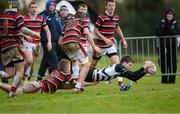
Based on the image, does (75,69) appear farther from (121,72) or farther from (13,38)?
(13,38)

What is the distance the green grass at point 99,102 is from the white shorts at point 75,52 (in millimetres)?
767

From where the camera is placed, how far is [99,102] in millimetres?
15078

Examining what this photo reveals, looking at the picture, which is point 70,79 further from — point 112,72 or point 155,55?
point 155,55

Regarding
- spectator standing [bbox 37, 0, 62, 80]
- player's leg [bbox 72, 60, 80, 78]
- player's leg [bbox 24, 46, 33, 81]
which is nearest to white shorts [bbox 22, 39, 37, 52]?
player's leg [bbox 24, 46, 33, 81]

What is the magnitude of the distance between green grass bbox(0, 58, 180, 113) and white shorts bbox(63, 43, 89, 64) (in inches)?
30.2

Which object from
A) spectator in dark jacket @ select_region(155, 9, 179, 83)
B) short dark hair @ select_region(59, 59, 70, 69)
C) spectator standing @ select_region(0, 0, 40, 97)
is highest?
spectator standing @ select_region(0, 0, 40, 97)

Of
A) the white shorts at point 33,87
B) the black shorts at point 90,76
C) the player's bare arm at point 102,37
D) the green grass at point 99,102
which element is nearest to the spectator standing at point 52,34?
the player's bare arm at point 102,37

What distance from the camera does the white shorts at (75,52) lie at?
17.2 metres

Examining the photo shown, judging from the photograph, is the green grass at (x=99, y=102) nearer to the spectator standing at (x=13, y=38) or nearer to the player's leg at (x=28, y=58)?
the spectator standing at (x=13, y=38)

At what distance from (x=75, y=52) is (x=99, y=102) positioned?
257 centimetres

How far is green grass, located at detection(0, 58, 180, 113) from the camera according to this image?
557 inches

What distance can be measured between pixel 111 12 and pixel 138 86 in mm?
2205

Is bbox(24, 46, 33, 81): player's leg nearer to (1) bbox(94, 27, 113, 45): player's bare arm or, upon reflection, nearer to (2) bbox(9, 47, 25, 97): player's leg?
(1) bbox(94, 27, 113, 45): player's bare arm

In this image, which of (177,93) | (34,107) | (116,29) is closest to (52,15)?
(116,29)
